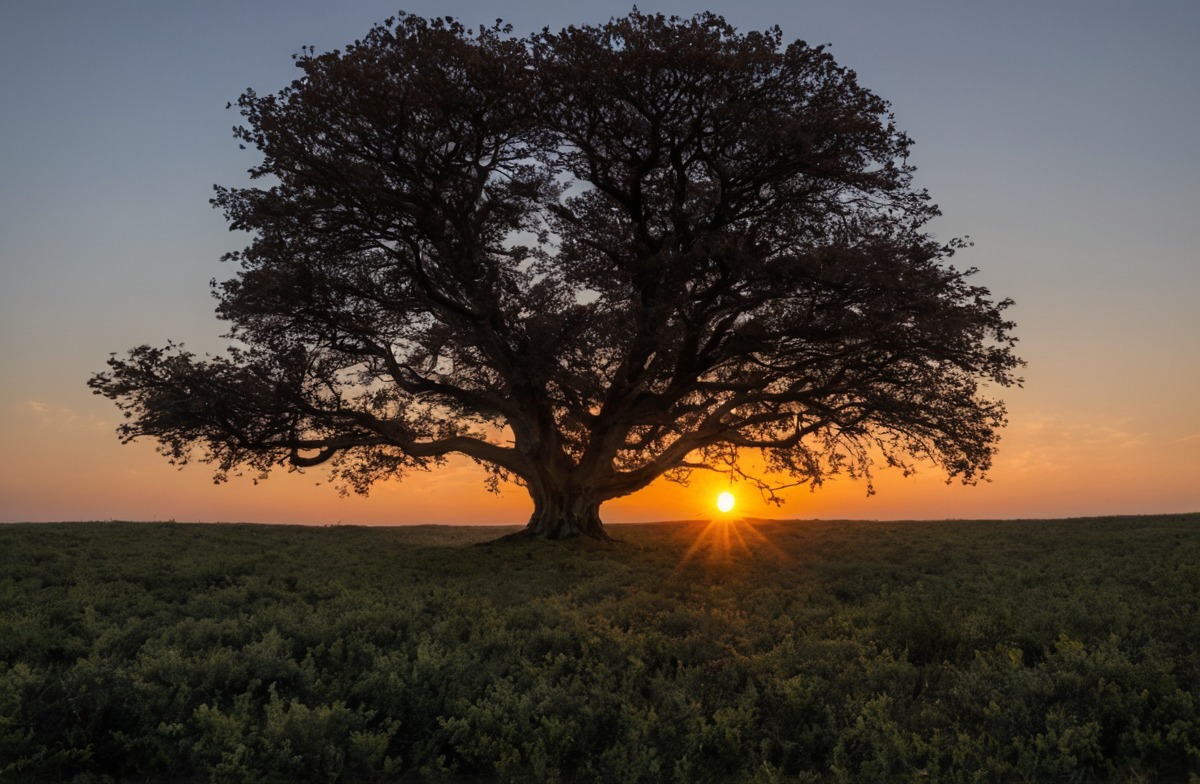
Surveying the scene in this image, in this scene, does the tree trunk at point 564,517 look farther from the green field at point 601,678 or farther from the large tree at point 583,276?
the green field at point 601,678

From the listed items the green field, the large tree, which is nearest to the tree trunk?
the large tree

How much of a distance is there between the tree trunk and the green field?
8.88 m

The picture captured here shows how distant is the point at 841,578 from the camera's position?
2009cm

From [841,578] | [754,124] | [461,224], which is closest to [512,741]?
[841,578]

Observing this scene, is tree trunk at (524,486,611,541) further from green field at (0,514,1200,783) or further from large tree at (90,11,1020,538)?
green field at (0,514,1200,783)

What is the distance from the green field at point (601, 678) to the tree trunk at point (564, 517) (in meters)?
8.88

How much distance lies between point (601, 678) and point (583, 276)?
55.5 ft

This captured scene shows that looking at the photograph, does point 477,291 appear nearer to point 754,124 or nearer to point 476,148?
point 476,148

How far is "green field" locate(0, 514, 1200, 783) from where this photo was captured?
8.26 meters

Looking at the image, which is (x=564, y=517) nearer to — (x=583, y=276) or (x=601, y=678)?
(x=583, y=276)

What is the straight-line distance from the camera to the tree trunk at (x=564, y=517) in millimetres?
28766

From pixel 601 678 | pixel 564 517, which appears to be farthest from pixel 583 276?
pixel 601 678

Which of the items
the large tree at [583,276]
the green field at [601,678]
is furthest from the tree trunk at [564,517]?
the green field at [601,678]

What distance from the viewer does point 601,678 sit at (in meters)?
10.3
